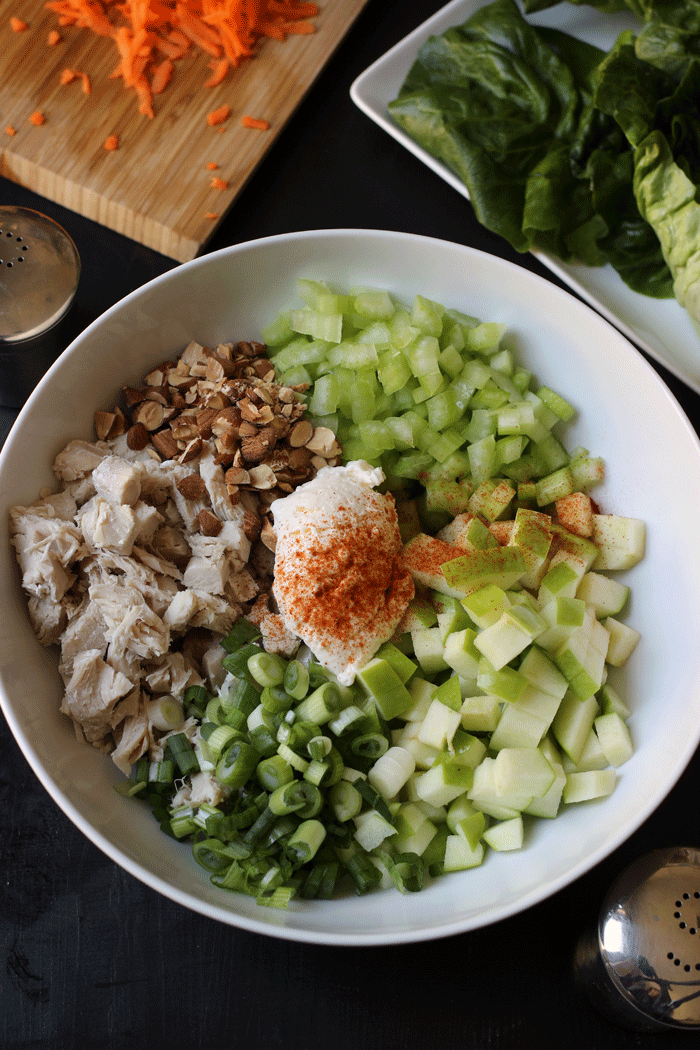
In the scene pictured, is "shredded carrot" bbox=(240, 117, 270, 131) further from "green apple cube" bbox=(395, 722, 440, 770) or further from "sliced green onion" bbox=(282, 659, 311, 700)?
"green apple cube" bbox=(395, 722, 440, 770)

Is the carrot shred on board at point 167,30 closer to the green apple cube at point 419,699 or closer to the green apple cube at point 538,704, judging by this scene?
the green apple cube at point 419,699

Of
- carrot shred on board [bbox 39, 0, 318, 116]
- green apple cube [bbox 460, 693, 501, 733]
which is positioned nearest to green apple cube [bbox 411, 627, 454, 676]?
green apple cube [bbox 460, 693, 501, 733]

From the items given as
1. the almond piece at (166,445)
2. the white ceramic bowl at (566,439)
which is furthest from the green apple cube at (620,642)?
the almond piece at (166,445)

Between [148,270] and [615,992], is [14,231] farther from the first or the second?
[615,992]

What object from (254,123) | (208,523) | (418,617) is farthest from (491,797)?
(254,123)

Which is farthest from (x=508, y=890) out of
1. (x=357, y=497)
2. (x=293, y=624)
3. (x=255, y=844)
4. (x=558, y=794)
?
(x=357, y=497)

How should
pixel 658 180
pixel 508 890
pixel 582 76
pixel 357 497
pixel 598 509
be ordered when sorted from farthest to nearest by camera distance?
pixel 582 76 < pixel 658 180 < pixel 598 509 < pixel 357 497 < pixel 508 890
